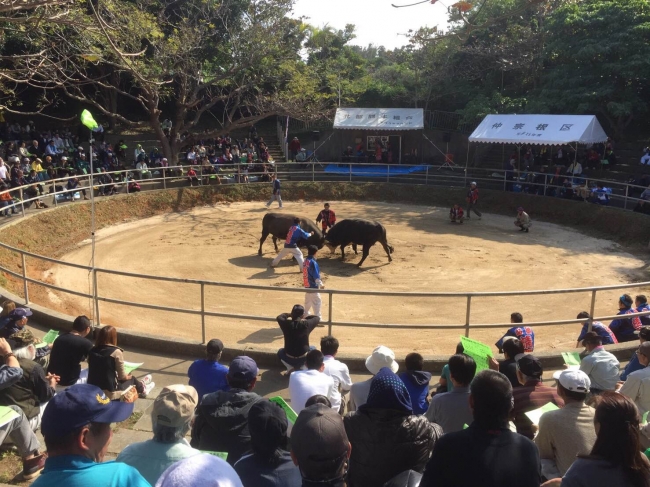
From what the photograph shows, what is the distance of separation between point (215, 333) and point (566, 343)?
6339 millimetres

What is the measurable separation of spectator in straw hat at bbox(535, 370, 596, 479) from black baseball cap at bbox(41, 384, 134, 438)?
9.64ft

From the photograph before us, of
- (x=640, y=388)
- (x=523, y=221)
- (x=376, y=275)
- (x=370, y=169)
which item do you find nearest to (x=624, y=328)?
(x=640, y=388)

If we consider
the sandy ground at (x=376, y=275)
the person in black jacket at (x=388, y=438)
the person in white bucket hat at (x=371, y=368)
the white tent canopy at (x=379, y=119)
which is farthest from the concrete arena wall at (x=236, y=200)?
the person in black jacket at (x=388, y=438)

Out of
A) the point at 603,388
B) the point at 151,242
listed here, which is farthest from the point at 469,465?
the point at 151,242

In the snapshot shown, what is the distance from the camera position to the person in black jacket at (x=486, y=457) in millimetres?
3021

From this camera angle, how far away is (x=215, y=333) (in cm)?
1077

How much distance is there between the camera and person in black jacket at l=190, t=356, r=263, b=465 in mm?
4145

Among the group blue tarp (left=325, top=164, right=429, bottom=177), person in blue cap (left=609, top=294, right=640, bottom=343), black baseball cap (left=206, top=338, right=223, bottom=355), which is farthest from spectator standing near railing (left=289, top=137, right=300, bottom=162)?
black baseball cap (left=206, top=338, right=223, bottom=355)

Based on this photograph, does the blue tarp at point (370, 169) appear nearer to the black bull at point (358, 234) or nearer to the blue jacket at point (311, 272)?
the black bull at point (358, 234)

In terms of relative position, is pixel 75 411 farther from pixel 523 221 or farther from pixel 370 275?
pixel 523 221

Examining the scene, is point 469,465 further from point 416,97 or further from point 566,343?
point 416,97

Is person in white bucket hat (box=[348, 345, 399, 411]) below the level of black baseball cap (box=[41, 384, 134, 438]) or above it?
below

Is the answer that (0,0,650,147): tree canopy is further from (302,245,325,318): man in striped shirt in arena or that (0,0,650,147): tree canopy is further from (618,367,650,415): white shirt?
(618,367,650,415): white shirt

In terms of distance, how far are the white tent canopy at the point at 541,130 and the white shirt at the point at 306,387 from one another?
1871 cm
